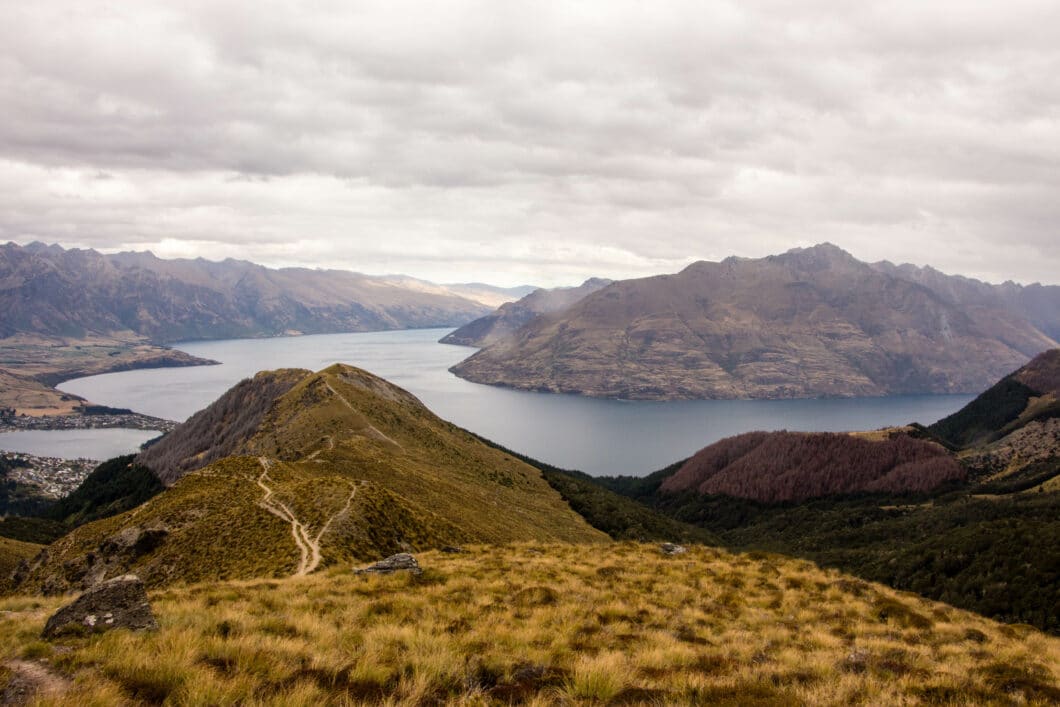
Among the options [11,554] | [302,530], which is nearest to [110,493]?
A: [11,554]

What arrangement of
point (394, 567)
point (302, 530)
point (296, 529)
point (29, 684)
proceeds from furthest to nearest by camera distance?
point (296, 529) → point (302, 530) → point (394, 567) → point (29, 684)

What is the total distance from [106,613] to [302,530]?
21676mm

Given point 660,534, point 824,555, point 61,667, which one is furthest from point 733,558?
point 824,555

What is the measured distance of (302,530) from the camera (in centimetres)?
3619

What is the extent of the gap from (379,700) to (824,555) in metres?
171

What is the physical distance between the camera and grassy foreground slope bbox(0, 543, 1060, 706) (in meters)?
11.6

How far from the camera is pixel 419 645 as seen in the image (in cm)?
1474

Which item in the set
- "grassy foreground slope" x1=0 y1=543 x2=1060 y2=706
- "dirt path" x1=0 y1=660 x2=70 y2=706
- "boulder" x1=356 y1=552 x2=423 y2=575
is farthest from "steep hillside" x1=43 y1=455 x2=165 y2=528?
"dirt path" x1=0 y1=660 x2=70 y2=706

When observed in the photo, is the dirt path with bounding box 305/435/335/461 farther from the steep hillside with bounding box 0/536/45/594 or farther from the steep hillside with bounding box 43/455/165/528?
the steep hillside with bounding box 43/455/165/528

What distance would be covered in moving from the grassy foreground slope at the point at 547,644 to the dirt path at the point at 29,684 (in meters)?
0.34

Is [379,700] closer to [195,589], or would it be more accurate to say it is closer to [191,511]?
[195,589]

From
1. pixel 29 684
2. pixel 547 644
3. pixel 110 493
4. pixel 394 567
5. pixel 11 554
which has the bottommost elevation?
pixel 110 493

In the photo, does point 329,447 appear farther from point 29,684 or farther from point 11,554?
point 29,684

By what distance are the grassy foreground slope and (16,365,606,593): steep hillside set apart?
934 centimetres
